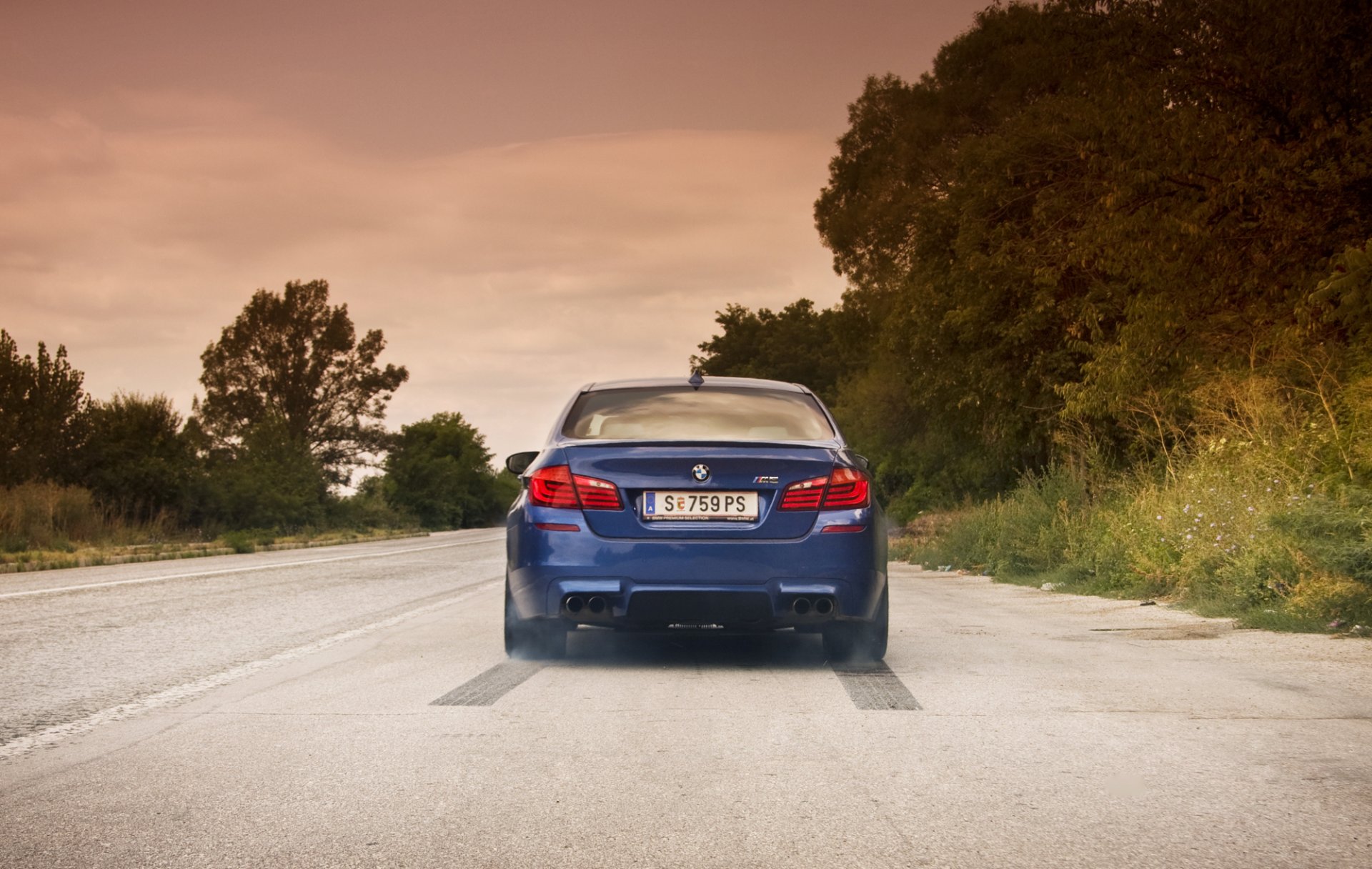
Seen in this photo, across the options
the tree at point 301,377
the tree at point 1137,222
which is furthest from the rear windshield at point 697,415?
the tree at point 301,377

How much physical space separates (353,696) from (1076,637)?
16.2ft

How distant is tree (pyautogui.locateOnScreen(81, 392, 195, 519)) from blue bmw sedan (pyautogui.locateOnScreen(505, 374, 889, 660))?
3374 cm

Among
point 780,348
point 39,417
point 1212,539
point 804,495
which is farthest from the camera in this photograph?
point 780,348

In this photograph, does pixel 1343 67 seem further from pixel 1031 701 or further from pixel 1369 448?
pixel 1031 701

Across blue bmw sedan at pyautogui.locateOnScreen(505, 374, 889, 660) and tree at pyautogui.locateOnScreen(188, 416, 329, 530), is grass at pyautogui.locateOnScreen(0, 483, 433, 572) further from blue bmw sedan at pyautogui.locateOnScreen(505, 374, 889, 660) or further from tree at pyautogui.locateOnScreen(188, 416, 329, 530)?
blue bmw sedan at pyautogui.locateOnScreen(505, 374, 889, 660)

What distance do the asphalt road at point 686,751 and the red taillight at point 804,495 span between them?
2.92 ft

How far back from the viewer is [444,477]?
103 m

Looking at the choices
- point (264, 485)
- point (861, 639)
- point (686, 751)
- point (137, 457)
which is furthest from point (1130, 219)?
point (264, 485)

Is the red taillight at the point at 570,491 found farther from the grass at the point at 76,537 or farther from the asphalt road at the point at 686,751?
the grass at the point at 76,537

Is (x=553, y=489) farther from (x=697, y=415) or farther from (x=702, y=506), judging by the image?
(x=697, y=415)

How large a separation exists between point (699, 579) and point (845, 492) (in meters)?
0.92

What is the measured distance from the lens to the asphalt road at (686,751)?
3.46m

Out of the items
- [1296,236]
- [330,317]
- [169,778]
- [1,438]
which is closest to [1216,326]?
[1296,236]

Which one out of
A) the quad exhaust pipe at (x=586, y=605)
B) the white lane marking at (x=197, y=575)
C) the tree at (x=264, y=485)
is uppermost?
the tree at (x=264, y=485)
